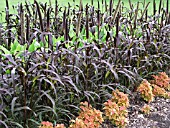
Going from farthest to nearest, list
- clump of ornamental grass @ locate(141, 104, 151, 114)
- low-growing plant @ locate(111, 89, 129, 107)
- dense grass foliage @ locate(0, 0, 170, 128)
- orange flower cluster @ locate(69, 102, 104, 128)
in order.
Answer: clump of ornamental grass @ locate(141, 104, 151, 114) → low-growing plant @ locate(111, 89, 129, 107) → orange flower cluster @ locate(69, 102, 104, 128) → dense grass foliage @ locate(0, 0, 170, 128)

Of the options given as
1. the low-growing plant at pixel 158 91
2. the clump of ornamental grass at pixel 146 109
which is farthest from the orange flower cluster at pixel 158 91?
the clump of ornamental grass at pixel 146 109

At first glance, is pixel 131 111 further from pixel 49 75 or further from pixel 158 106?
pixel 49 75

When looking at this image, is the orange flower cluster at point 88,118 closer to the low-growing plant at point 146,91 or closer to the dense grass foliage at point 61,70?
the dense grass foliage at point 61,70

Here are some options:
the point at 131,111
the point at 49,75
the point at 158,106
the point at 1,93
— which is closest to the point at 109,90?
the point at 131,111

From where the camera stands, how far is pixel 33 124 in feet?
9.34

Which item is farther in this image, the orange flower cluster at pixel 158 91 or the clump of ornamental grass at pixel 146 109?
the orange flower cluster at pixel 158 91

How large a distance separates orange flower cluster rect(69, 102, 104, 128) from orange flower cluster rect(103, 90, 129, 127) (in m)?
0.15

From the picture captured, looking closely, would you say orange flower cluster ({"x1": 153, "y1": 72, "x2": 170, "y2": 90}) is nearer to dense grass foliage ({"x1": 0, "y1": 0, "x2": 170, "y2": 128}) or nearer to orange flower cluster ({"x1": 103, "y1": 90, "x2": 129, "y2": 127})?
dense grass foliage ({"x1": 0, "y1": 0, "x2": 170, "y2": 128})

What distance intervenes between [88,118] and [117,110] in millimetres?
365

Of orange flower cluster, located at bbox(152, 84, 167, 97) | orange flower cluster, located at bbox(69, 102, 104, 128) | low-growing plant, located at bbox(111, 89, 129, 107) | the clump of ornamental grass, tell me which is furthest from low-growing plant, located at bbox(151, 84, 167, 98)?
orange flower cluster, located at bbox(69, 102, 104, 128)

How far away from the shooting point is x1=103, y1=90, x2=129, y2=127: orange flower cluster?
10.2ft

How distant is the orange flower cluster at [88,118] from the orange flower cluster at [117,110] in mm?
152

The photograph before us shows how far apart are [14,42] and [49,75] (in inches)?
36.9

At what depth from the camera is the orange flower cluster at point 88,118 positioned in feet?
9.51
